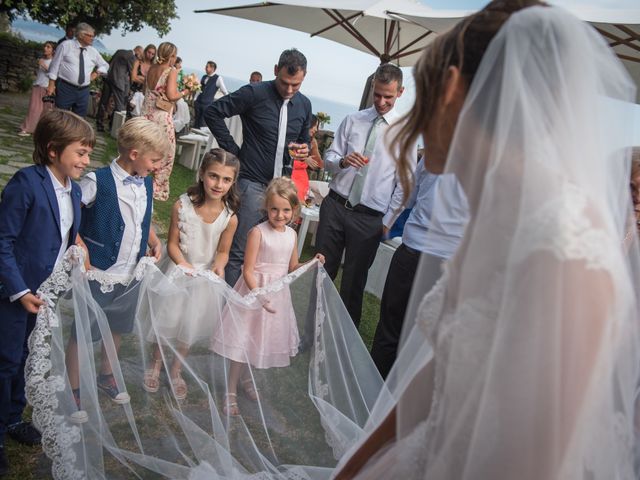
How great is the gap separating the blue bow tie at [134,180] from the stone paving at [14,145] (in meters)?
3.72

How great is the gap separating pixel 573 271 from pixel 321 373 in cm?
232

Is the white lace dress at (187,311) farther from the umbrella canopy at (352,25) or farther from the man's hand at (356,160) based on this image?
the umbrella canopy at (352,25)

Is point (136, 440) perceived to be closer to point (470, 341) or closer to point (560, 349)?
point (470, 341)

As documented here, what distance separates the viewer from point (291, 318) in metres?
3.24

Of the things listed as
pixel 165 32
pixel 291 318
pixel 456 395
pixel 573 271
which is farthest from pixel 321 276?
pixel 165 32

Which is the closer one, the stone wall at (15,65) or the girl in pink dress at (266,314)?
the girl in pink dress at (266,314)

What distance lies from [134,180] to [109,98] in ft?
37.2

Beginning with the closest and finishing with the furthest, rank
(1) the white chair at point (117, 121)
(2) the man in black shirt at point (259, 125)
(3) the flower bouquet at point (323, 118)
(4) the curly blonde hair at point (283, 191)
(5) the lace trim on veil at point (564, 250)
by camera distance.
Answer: (5) the lace trim on veil at point (564, 250) < (4) the curly blonde hair at point (283, 191) < (2) the man in black shirt at point (259, 125) < (3) the flower bouquet at point (323, 118) < (1) the white chair at point (117, 121)

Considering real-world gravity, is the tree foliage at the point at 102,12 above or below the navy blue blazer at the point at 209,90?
above

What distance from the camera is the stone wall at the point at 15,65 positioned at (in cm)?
1620

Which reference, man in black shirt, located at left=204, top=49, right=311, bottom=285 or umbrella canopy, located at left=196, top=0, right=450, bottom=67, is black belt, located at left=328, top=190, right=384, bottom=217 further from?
umbrella canopy, located at left=196, top=0, right=450, bottom=67

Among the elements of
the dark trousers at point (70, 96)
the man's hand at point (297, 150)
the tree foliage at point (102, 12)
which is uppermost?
the tree foliage at point (102, 12)

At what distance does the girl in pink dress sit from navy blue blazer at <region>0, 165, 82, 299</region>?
910mm

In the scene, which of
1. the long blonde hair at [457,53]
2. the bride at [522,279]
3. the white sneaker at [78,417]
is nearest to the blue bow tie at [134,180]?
the white sneaker at [78,417]
